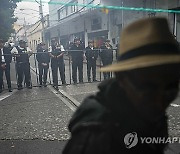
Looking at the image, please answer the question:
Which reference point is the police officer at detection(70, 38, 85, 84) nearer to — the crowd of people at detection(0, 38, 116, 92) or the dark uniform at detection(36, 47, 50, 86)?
the crowd of people at detection(0, 38, 116, 92)

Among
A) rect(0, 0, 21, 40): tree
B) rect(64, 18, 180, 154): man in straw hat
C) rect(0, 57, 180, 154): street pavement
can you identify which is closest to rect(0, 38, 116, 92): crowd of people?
rect(0, 57, 180, 154): street pavement

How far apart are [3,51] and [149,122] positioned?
7.48 m

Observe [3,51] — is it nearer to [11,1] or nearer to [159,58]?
[159,58]

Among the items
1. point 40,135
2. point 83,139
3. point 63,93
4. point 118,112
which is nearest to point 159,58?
point 118,112

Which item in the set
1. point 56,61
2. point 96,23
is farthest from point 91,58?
point 96,23

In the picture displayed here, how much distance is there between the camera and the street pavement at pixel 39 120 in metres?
3.58

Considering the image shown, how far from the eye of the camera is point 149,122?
1.11m

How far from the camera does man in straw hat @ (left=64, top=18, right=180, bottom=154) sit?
1001 millimetres

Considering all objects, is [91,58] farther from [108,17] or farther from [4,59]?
[108,17]

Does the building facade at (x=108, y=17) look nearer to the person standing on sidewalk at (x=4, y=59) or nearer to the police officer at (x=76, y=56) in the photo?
the police officer at (x=76, y=56)

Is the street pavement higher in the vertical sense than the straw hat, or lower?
lower

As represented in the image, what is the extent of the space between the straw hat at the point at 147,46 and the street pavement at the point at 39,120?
2.57 metres

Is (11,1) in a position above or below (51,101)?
above

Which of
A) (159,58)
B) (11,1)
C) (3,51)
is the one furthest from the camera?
(11,1)
